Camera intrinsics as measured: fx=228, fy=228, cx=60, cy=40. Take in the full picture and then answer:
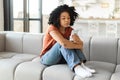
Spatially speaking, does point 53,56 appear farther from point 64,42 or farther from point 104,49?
point 104,49

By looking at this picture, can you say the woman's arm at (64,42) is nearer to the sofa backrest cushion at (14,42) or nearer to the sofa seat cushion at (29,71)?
the sofa seat cushion at (29,71)

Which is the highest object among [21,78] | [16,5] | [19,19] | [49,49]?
[16,5]

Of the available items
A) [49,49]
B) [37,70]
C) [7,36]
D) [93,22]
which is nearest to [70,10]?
[49,49]

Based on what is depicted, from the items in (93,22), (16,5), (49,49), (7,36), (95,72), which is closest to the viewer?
(95,72)

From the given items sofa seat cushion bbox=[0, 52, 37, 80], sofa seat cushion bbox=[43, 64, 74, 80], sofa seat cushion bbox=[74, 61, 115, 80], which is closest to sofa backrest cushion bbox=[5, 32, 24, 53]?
sofa seat cushion bbox=[0, 52, 37, 80]

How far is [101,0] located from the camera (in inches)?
188

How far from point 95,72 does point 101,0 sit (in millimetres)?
3119

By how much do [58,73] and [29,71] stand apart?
294 mm

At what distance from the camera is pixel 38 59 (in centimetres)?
245

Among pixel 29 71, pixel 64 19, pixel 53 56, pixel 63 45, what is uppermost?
pixel 64 19

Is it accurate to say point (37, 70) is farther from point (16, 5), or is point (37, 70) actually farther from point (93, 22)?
point (16, 5)

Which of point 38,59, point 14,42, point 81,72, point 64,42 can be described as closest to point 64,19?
point 64,42

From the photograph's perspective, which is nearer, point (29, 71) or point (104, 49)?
point (29, 71)

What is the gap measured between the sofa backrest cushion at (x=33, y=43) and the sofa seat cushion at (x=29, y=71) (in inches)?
22.8
